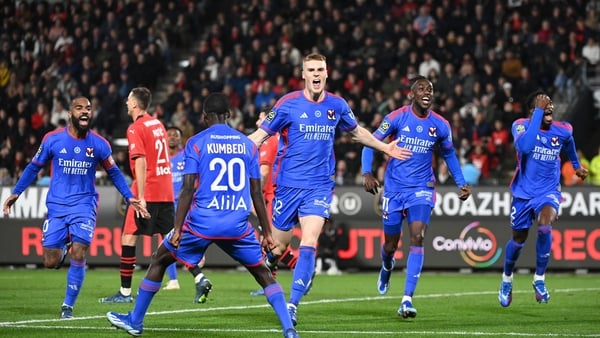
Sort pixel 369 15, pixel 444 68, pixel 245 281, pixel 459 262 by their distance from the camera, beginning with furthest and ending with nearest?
1. pixel 369 15
2. pixel 444 68
3. pixel 459 262
4. pixel 245 281

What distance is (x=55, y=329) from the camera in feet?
38.4

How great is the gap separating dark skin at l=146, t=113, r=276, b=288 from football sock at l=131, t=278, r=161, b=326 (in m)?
0.05

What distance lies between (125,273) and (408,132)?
436cm

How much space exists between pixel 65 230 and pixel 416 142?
13.8ft

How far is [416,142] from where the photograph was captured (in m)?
14.0

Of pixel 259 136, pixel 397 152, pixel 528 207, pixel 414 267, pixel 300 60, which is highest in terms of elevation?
pixel 300 60

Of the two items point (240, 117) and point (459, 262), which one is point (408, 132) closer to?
point (459, 262)

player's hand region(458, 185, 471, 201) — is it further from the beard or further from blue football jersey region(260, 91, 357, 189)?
the beard

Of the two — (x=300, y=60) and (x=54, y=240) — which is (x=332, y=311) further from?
(x=300, y=60)

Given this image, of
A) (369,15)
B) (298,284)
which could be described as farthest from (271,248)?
(369,15)

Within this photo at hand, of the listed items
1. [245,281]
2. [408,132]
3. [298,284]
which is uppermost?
[408,132]

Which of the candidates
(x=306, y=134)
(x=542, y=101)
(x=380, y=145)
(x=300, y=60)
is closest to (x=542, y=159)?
(x=542, y=101)

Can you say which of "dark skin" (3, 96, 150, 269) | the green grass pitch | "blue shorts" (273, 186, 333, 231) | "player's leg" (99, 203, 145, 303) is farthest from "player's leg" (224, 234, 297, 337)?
"player's leg" (99, 203, 145, 303)

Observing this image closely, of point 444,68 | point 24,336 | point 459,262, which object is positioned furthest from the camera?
point 444,68
